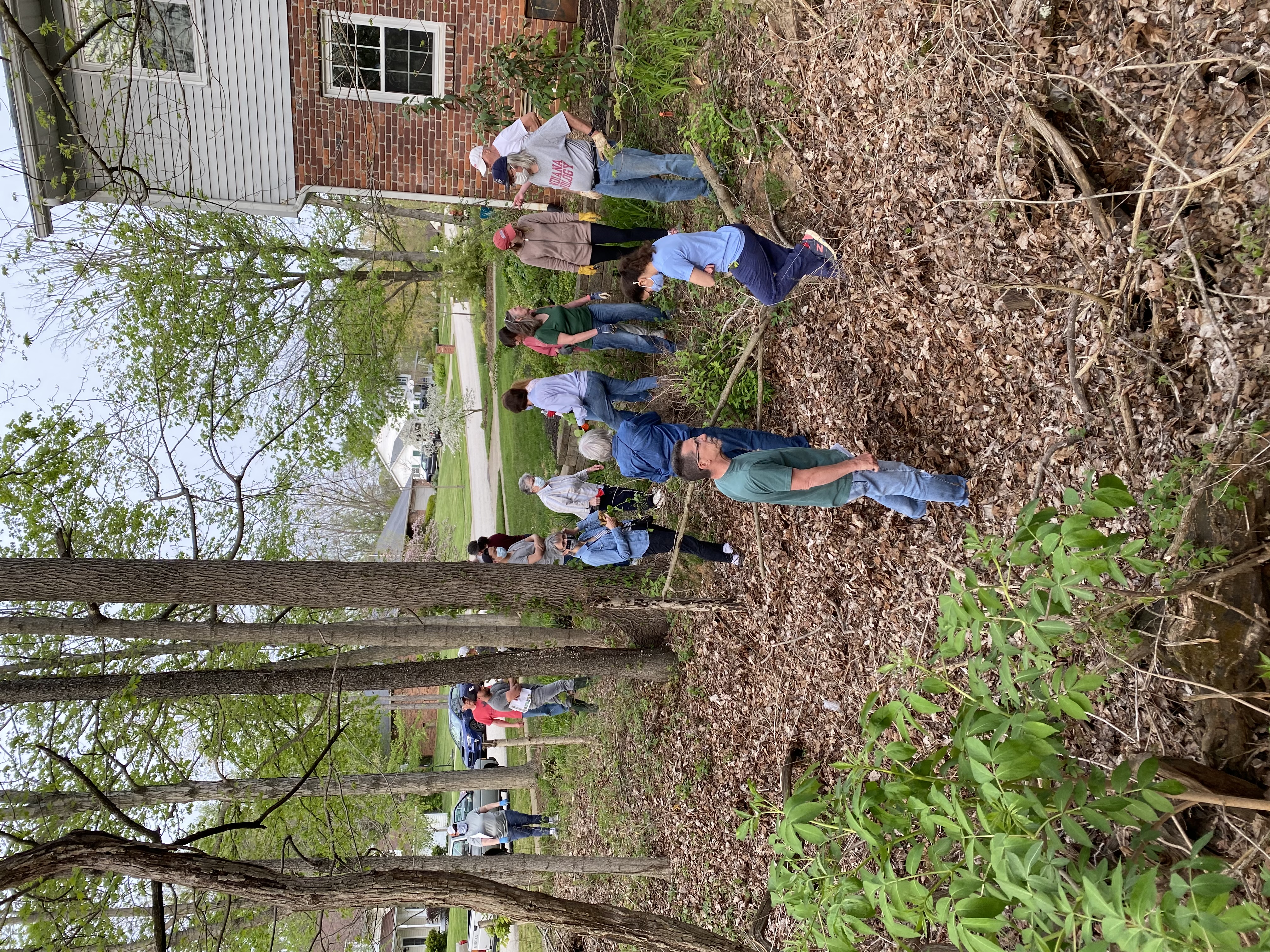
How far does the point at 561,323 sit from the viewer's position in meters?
7.84

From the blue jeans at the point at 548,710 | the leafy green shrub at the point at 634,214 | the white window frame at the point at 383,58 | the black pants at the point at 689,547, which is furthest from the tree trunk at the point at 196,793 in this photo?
the white window frame at the point at 383,58

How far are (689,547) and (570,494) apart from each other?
1.34 meters

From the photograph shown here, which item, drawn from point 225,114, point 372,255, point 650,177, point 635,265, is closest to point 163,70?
point 225,114

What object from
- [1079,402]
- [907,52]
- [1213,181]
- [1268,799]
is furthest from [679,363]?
[1268,799]

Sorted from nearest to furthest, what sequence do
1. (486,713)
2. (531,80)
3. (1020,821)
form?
(1020,821)
(531,80)
(486,713)

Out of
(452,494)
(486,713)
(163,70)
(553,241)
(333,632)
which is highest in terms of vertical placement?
(163,70)

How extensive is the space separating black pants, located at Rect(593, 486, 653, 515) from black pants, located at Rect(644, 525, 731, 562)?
37cm

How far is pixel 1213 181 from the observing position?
11.8ft

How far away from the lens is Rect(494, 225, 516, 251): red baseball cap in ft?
24.8

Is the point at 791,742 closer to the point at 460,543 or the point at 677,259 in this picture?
the point at 677,259

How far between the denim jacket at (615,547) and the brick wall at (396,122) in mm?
6990

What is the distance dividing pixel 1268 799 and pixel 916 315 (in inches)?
134

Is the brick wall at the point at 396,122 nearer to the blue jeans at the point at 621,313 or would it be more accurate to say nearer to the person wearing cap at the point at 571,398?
the blue jeans at the point at 621,313

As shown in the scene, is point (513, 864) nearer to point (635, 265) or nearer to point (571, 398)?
point (571, 398)
